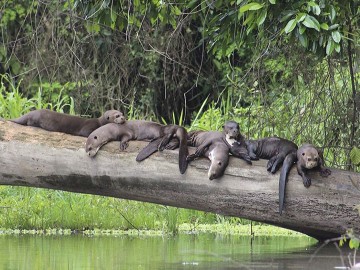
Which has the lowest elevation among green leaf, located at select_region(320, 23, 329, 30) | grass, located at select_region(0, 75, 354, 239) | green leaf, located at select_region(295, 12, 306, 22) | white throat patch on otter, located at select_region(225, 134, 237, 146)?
grass, located at select_region(0, 75, 354, 239)

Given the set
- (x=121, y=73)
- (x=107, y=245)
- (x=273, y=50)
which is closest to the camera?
(x=107, y=245)

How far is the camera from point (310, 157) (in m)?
7.04

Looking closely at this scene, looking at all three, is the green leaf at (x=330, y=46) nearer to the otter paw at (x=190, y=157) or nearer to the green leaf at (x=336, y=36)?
the green leaf at (x=336, y=36)

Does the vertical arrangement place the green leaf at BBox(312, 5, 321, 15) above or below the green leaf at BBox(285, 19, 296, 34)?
above

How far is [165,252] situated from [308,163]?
1460 millimetres

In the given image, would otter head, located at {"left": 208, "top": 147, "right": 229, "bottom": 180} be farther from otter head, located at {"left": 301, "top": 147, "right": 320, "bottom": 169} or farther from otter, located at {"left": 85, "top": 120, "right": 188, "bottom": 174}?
otter head, located at {"left": 301, "top": 147, "right": 320, "bottom": 169}

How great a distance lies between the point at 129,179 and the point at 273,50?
2346 millimetres

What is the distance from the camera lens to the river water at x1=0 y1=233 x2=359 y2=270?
22.3 ft

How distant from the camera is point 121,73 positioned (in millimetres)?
14141

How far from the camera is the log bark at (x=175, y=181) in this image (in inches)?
273

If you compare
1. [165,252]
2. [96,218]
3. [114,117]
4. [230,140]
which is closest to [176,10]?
[114,117]

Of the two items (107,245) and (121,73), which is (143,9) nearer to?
(107,245)

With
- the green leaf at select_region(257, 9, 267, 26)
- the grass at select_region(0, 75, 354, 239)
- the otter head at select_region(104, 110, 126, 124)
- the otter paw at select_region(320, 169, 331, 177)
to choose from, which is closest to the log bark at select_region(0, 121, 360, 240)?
the otter paw at select_region(320, 169, 331, 177)

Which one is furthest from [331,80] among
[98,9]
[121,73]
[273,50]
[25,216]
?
[121,73]
